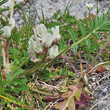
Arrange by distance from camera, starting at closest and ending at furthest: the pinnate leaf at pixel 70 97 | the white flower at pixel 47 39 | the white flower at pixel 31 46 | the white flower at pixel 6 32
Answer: the white flower at pixel 47 39, the white flower at pixel 31 46, the pinnate leaf at pixel 70 97, the white flower at pixel 6 32

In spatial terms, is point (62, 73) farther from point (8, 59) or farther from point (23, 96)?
point (8, 59)

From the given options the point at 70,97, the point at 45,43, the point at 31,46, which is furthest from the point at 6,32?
the point at 70,97

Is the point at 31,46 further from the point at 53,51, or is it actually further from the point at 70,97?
the point at 70,97

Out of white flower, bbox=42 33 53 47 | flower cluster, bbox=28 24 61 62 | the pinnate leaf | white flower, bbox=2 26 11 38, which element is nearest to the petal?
flower cluster, bbox=28 24 61 62

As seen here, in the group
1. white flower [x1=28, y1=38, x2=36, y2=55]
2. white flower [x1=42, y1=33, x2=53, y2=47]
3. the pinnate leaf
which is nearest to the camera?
white flower [x1=42, y1=33, x2=53, y2=47]

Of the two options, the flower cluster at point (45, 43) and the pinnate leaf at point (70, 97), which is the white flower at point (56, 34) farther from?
the pinnate leaf at point (70, 97)

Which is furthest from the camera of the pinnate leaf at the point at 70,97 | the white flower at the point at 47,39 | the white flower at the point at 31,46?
the pinnate leaf at the point at 70,97

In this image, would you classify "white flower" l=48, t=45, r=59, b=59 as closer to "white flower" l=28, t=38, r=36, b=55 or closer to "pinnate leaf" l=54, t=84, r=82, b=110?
"white flower" l=28, t=38, r=36, b=55

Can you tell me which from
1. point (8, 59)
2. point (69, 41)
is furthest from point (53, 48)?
point (69, 41)

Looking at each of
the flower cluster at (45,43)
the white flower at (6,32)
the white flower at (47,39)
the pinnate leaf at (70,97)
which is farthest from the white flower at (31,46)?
the pinnate leaf at (70,97)
